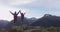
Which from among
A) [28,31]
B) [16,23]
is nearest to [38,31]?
[28,31]

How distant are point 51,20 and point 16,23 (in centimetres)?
636

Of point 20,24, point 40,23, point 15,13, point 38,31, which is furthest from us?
point 40,23

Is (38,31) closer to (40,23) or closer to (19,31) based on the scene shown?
(19,31)

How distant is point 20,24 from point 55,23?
259 inches

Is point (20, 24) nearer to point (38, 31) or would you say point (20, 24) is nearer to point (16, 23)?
point (16, 23)

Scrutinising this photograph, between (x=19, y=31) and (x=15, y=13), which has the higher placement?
(x=15, y=13)

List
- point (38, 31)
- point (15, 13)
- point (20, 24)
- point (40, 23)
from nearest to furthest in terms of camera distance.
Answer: point (38, 31) < point (15, 13) < point (20, 24) < point (40, 23)

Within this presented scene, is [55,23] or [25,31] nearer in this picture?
[25,31]

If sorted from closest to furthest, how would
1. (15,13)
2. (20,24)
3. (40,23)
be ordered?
(15,13) → (20,24) → (40,23)

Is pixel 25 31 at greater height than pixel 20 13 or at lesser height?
lesser

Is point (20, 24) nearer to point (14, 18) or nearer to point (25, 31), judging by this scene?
point (14, 18)

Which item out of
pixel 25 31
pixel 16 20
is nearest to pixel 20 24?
pixel 16 20

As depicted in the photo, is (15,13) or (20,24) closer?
(15,13)

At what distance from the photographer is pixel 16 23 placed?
38.3 metres
